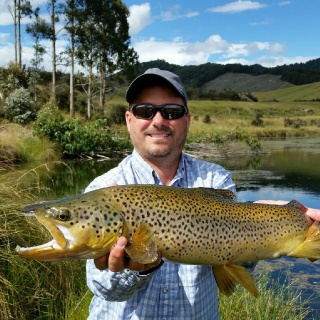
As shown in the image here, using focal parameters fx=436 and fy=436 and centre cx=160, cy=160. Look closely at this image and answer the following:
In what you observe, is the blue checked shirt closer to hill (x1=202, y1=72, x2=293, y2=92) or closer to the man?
the man

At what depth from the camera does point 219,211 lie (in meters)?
2.88

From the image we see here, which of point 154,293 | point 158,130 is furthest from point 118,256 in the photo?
point 158,130

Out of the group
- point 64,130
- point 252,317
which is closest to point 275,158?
point 64,130

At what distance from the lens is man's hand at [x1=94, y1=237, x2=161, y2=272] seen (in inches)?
94.3

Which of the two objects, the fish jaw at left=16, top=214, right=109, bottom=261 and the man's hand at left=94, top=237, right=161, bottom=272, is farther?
the man's hand at left=94, top=237, right=161, bottom=272

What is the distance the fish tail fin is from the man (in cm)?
16

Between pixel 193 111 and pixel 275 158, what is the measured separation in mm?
46272

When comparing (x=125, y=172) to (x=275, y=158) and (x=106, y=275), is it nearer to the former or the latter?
(x=106, y=275)

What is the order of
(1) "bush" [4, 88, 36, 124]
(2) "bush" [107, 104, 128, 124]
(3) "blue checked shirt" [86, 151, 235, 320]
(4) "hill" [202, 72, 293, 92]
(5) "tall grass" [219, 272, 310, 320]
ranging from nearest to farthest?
(3) "blue checked shirt" [86, 151, 235, 320], (5) "tall grass" [219, 272, 310, 320], (1) "bush" [4, 88, 36, 124], (2) "bush" [107, 104, 128, 124], (4) "hill" [202, 72, 293, 92]

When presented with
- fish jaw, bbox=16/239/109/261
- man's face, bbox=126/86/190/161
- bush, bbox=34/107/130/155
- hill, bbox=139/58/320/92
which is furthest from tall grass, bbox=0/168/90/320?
hill, bbox=139/58/320/92

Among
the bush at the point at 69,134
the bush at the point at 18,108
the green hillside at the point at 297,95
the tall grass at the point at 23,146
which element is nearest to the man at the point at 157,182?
the tall grass at the point at 23,146

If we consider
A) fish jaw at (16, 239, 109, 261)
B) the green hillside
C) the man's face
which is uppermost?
the green hillside

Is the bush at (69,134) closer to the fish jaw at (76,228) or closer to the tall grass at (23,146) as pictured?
the tall grass at (23,146)

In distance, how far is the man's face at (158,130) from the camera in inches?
125
